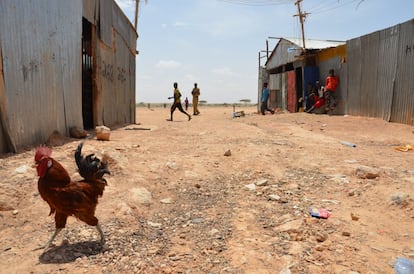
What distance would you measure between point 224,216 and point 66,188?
156cm

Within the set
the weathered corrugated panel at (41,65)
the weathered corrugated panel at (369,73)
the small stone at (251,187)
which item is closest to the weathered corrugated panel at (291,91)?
the weathered corrugated panel at (369,73)

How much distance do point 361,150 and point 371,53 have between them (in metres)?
6.28

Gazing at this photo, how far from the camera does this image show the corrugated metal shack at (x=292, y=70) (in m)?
15.4

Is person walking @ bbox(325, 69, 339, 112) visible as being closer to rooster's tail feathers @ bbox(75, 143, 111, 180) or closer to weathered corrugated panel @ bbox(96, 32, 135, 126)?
weathered corrugated panel @ bbox(96, 32, 135, 126)

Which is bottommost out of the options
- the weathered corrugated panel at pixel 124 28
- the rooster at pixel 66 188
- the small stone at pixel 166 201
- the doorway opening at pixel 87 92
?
the small stone at pixel 166 201

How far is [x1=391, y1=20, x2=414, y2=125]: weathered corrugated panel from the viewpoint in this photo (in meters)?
8.90

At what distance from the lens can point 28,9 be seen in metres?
4.86

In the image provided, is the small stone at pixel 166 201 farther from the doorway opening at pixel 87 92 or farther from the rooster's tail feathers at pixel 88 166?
the doorway opening at pixel 87 92

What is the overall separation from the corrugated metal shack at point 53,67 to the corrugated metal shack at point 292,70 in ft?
30.9

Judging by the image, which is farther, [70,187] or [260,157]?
[260,157]

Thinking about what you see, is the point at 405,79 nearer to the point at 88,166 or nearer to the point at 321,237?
the point at 321,237

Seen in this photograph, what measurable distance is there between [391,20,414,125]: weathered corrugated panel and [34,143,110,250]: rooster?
907 cm

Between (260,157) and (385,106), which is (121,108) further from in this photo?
(385,106)

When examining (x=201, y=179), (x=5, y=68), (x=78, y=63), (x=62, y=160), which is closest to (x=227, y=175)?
(x=201, y=179)
